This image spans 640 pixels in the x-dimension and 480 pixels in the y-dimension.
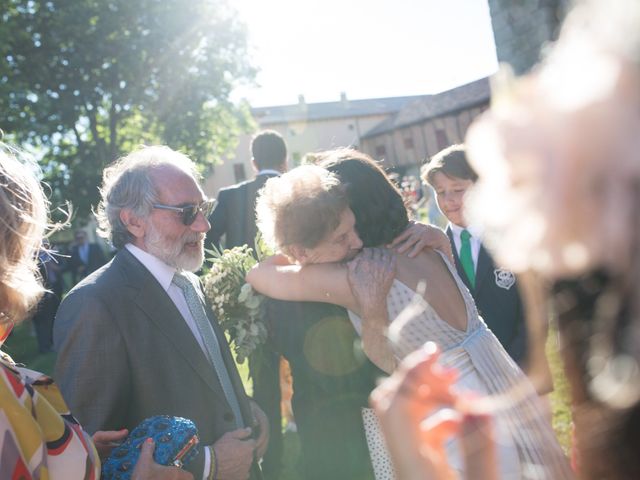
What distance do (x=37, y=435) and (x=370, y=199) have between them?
1.57 m

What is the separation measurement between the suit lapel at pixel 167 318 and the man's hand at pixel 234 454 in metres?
0.18

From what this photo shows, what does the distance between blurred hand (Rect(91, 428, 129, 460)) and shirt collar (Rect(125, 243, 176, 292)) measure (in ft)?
2.42

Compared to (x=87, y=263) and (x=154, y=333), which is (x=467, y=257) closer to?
(x=154, y=333)

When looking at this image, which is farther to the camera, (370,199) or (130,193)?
(130,193)

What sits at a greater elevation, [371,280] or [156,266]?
[156,266]

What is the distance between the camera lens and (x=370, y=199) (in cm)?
262

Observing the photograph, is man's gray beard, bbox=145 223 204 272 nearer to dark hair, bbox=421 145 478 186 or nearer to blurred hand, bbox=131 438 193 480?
blurred hand, bbox=131 438 193 480

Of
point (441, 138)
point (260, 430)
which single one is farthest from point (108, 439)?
point (441, 138)

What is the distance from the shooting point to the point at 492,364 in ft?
7.87

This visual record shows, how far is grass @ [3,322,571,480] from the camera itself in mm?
937

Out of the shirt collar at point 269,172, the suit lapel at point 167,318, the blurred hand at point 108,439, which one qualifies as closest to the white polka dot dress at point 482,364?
the suit lapel at point 167,318

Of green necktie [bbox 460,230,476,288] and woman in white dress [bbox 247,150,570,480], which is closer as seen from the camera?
woman in white dress [bbox 247,150,570,480]

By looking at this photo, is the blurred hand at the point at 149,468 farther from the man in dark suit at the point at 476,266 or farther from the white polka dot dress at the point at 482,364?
the man in dark suit at the point at 476,266

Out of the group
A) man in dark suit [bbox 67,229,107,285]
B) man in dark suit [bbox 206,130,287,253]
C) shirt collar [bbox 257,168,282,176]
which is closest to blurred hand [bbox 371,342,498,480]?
man in dark suit [bbox 206,130,287,253]
